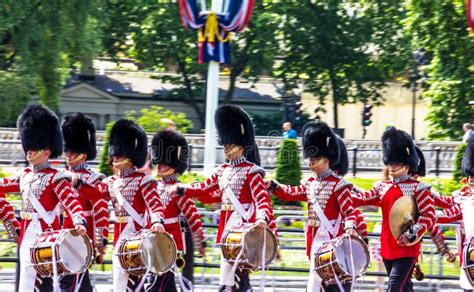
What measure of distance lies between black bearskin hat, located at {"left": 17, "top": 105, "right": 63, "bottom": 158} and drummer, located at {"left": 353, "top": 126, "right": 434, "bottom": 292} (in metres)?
2.40

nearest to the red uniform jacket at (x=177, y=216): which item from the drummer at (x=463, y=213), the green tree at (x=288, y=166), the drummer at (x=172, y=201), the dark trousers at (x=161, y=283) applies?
the drummer at (x=172, y=201)

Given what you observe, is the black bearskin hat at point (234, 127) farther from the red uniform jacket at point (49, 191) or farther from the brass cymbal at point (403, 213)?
the red uniform jacket at point (49, 191)

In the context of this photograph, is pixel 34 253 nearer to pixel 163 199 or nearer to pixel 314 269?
pixel 163 199

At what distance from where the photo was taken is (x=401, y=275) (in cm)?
1026

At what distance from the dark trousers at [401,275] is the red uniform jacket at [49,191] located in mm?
2474

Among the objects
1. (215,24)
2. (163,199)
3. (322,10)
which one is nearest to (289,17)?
(322,10)

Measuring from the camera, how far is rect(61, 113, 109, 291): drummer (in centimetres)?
1021

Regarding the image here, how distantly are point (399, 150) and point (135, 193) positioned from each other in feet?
→ 7.13

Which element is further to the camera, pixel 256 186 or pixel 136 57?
pixel 136 57

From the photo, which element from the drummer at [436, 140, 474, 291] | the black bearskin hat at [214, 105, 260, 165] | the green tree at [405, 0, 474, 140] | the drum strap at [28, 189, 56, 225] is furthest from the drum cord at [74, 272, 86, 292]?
the green tree at [405, 0, 474, 140]

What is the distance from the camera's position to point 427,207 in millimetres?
10320

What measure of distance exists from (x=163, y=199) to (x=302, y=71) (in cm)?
3233

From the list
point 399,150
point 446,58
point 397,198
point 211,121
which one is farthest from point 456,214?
point 446,58

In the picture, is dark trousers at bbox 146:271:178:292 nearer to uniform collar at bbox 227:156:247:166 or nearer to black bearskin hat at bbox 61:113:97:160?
uniform collar at bbox 227:156:247:166
